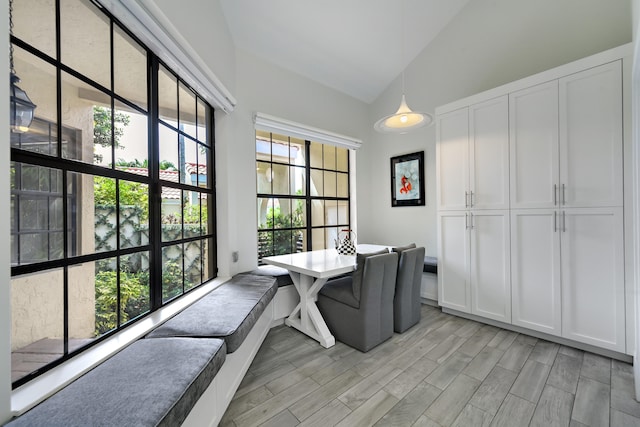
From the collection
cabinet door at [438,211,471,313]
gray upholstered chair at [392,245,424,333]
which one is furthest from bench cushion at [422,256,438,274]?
gray upholstered chair at [392,245,424,333]

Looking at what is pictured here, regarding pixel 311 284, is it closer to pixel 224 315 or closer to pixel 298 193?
pixel 224 315

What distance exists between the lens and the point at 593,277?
192cm

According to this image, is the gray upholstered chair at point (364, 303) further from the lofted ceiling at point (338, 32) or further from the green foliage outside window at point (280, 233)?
the lofted ceiling at point (338, 32)

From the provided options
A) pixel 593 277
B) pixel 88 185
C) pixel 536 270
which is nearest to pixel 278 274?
pixel 88 185

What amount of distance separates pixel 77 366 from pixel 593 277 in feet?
10.8

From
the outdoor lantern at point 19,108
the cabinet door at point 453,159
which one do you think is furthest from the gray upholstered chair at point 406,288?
the outdoor lantern at point 19,108

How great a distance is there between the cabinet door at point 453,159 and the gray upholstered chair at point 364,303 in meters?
1.09

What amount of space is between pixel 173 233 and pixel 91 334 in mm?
759

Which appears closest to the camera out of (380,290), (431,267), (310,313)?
(380,290)

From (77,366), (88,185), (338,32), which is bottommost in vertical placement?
(77,366)

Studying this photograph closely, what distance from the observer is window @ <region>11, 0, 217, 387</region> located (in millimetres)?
974

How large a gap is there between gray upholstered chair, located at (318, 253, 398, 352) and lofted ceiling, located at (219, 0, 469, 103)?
2.46 metres

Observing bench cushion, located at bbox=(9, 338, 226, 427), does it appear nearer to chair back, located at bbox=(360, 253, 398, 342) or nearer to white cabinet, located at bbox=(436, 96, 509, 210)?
chair back, located at bbox=(360, 253, 398, 342)

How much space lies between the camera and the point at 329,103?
11.6 feet
